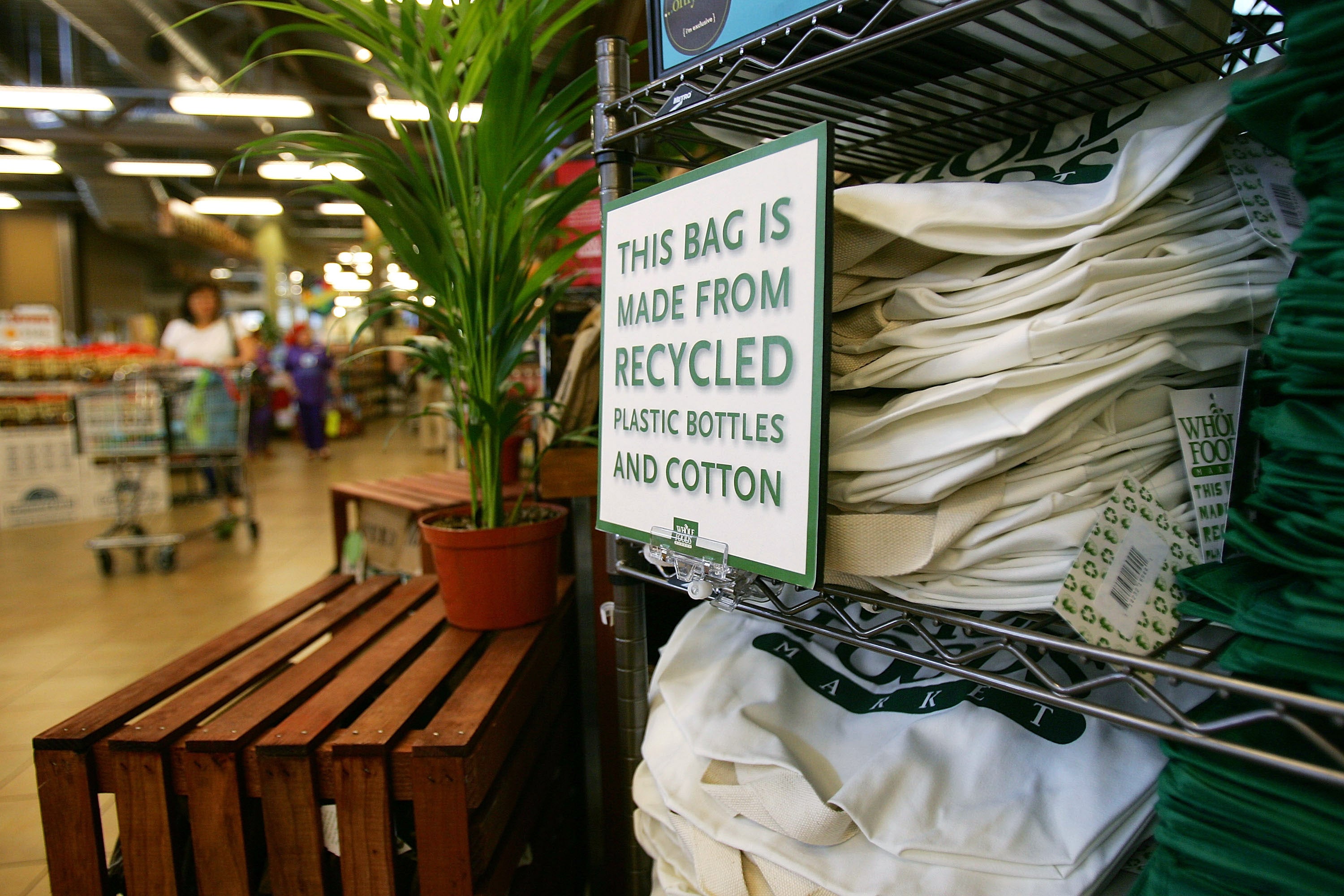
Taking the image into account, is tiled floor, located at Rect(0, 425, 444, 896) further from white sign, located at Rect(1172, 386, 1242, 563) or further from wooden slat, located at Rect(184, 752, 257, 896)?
white sign, located at Rect(1172, 386, 1242, 563)

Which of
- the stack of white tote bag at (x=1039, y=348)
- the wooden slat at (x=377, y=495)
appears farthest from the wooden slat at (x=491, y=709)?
the wooden slat at (x=377, y=495)

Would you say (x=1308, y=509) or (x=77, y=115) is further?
(x=77, y=115)

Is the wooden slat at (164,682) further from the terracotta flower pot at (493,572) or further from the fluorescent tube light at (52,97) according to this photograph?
the fluorescent tube light at (52,97)

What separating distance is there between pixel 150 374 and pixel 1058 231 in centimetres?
511

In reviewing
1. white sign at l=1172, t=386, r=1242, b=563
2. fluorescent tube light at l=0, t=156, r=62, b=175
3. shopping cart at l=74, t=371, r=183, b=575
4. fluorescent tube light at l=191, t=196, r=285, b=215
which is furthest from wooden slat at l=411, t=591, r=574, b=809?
fluorescent tube light at l=0, t=156, r=62, b=175

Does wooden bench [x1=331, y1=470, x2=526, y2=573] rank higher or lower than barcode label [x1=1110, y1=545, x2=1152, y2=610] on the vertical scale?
lower

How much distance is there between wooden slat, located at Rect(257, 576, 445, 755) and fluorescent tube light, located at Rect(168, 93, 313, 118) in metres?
6.69

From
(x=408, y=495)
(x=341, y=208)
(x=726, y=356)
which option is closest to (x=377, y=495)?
(x=408, y=495)

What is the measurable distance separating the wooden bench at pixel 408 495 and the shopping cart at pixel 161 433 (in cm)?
195

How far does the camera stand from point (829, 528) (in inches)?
25.2

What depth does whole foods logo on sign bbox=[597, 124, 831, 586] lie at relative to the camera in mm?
586

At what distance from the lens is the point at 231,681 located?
1152 mm

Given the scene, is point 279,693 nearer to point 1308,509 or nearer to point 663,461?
point 663,461


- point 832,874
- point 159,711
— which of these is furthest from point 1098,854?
point 159,711
